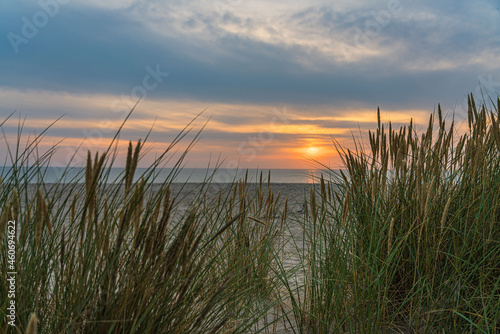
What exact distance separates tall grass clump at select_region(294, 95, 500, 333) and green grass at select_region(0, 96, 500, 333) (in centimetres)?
1

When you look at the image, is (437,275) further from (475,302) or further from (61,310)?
(61,310)

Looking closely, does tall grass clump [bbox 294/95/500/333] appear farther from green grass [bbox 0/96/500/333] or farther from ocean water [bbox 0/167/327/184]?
ocean water [bbox 0/167/327/184]

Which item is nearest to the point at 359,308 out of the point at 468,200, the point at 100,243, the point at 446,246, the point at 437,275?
the point at 437,275

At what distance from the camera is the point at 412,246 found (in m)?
2.23

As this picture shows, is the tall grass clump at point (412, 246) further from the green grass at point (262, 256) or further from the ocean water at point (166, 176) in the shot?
the ocean water at point (166, 176)

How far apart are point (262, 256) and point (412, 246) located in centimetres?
89

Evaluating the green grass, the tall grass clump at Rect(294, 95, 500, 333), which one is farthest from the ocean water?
the tall grass clump at Rect(294, 95, 500, 333)

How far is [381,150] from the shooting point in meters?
2.46

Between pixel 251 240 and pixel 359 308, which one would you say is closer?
pixel 359 308

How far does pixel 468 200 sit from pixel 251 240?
1.55 meters

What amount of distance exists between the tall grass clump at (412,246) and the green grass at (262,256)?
1cm

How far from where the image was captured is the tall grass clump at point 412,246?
183 centimetres

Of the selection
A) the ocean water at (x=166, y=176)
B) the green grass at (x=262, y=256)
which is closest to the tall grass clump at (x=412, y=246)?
the green grass at (x=262, y=256)

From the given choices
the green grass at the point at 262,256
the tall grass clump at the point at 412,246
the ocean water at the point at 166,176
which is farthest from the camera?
the tall grass clump at the point at 412,246
